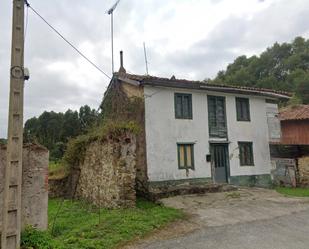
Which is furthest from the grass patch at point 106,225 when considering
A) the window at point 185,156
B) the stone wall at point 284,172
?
the stone wall at point 284,172

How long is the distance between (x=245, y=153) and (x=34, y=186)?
13679mm

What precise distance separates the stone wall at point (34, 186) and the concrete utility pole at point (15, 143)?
4.47 feet

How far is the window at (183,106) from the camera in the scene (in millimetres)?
16516

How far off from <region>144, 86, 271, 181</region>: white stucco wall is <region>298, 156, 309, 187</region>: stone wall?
181 cm

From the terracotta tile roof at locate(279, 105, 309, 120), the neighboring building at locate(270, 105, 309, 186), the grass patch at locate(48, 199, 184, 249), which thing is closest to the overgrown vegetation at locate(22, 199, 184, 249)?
the grass patch at locate(48, 199, 184, 249)

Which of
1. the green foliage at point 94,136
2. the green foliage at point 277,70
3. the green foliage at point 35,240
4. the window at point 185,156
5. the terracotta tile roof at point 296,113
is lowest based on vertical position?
the green foliage at point 35,240

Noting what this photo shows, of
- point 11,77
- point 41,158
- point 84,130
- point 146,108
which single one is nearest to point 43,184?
point 41,158

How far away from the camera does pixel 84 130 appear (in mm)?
17109

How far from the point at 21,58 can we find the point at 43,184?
3055 millimetres

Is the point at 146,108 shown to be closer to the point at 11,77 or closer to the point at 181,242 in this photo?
the point at 181,242

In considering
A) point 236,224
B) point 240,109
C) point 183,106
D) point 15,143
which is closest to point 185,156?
point 183,106

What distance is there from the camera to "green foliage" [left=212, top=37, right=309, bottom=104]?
37.6 metres

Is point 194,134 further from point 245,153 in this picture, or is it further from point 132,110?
point 245,153

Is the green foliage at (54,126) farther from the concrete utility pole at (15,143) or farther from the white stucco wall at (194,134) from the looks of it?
the concrete utility pole at (15,143)
